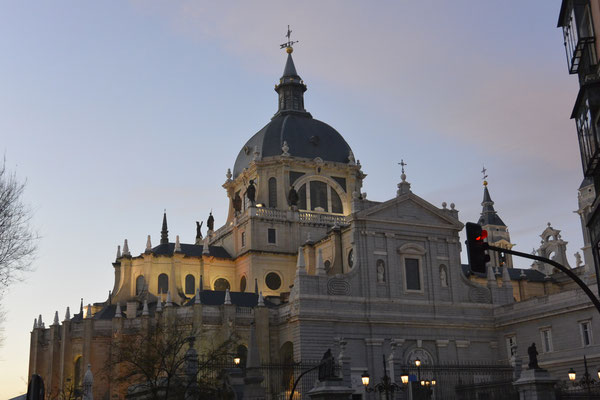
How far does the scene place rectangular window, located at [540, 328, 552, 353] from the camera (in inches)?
2170

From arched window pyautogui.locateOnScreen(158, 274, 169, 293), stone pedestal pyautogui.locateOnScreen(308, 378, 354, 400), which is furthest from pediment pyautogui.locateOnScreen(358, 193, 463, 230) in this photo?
stone pedestal pyautogui.locateOnScreen(308, 378, 354, 400)

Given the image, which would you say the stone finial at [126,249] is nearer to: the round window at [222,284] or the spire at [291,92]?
the round window at [222,284]

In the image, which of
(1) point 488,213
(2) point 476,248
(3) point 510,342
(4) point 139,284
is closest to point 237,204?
(4) point 139,284

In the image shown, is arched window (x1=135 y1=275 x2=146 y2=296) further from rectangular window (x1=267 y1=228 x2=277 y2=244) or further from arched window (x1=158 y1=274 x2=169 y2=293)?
rectangular window (x1=267 y1=228 x2=277 y2=244)

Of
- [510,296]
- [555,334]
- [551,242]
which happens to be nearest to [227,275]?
[510,296]

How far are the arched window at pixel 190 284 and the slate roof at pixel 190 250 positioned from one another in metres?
2.13

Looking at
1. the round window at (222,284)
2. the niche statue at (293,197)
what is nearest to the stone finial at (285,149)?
the niche statue at (293,197)

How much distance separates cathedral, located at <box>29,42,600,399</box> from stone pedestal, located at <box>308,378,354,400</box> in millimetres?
20096

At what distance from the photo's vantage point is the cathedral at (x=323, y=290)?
55.6m

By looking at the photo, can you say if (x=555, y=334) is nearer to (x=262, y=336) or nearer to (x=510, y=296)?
(x=510, y=296)

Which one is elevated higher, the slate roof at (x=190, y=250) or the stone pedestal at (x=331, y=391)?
the slate roof at (x=190, y=250)

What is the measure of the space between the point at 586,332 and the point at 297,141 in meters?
35.5

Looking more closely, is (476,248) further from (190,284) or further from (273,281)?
(190,284)

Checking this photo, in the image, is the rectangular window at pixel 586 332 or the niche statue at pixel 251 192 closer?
the rectangular window at pixel 586 332
